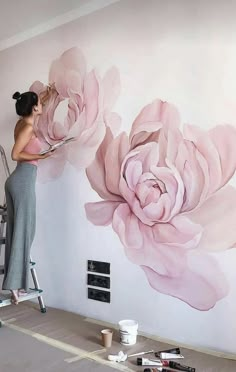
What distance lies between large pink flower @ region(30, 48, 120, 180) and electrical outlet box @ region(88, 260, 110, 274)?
0.82 meters

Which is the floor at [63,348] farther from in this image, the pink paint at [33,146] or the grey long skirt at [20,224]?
the pink paint at [33,146]

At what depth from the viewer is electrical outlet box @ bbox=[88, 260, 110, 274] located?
3.16m

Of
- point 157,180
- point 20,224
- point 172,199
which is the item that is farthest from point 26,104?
point 172,199

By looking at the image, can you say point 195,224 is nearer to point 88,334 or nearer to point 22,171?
point 88,334

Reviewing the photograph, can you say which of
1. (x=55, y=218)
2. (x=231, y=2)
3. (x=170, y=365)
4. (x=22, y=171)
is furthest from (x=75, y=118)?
(x=170, y=365)

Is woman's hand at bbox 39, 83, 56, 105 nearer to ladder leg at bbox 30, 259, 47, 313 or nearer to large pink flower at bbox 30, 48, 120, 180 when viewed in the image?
large pink flower at bbox 30, 48, 120, 180

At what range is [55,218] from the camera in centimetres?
352

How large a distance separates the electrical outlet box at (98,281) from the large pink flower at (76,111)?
93cm

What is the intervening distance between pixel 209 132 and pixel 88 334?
1.72 meters

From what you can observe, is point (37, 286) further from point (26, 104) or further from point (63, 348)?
point (26, 104)

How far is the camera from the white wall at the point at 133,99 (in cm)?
257

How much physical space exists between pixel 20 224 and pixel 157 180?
3.82 feet

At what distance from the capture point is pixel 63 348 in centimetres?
267

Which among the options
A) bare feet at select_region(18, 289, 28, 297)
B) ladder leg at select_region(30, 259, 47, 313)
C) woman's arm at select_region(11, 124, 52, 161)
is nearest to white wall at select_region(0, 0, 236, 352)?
ladder leg at select_region(30, 259, 47, 313)
